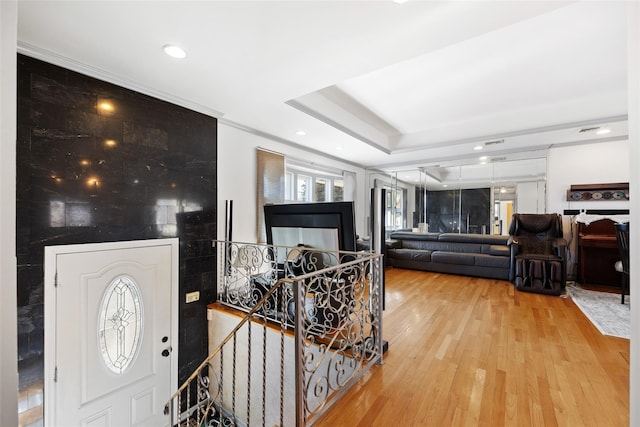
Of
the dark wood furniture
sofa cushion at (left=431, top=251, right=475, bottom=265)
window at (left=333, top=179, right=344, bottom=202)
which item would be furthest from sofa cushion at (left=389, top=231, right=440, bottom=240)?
the dark wood furniture

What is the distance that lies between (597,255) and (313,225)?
17.7ft

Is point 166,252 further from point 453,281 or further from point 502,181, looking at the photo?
point 502,181

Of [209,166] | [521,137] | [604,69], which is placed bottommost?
[209,166]

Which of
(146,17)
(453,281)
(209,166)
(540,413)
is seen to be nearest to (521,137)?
(453,281)

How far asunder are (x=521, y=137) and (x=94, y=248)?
5972mm

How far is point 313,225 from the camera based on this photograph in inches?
93.2

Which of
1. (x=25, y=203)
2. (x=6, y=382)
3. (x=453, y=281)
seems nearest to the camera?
(x=6, y=382)

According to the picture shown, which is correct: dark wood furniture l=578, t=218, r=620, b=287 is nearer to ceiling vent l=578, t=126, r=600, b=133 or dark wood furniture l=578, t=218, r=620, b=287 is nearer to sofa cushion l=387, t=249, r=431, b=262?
ceiling vent l=578, t=126, r=600, b=133

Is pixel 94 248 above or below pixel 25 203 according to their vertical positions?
below

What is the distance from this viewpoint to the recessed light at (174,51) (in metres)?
2.04

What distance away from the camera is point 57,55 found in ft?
7.02

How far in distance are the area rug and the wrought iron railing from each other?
2.47 m

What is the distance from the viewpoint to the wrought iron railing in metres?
2.12

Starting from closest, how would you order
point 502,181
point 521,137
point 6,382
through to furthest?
1. point 6,382
2. point 521,137
3. point 502,181
